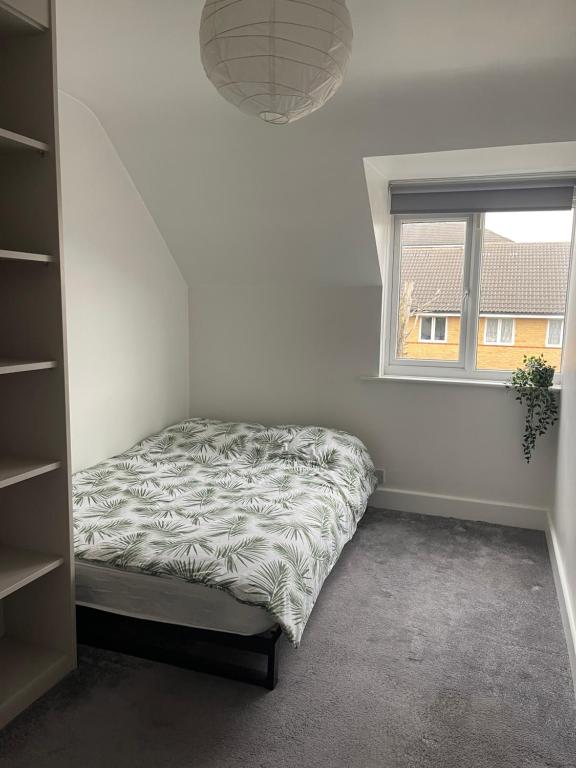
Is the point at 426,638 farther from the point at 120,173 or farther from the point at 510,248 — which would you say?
the point at 120,173

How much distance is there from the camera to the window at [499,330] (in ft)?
11.6

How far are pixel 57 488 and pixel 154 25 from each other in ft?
5.34

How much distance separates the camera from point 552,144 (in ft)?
9.04

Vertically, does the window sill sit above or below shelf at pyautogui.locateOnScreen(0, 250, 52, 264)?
below

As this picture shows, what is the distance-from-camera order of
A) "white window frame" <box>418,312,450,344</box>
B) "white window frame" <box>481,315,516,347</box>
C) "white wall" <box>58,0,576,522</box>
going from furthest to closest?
"white window frame" <box>418,312,450,344</box> → "white window frame" <box>481,315,516,347</box> → "white wall" <box>58,0,576,522</box>

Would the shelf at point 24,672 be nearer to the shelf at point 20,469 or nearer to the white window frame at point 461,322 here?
the shelf at point 20,469

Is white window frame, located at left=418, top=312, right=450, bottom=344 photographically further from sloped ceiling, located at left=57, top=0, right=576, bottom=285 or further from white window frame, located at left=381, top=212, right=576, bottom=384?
sloped ceiling, located at left=57, top=0, right=576, bottom=285

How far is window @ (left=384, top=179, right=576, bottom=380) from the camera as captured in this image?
3363mm

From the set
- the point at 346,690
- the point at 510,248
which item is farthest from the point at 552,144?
the point at 346,690

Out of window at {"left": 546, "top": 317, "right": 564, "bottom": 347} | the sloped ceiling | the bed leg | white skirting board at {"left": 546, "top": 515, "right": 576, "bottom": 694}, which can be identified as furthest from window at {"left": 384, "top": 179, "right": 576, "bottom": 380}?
the bed leg

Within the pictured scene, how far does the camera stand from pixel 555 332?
3.44 meters

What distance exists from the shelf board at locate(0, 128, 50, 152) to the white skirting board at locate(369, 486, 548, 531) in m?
2.72

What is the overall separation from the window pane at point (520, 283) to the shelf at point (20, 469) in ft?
8.71

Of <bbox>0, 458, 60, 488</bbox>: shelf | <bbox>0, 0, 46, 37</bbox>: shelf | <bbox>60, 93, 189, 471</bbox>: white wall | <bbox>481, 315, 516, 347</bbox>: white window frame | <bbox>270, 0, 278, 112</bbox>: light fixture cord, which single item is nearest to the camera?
<bbox>270, 0, 278, 112</bbox>: light fixture cord
